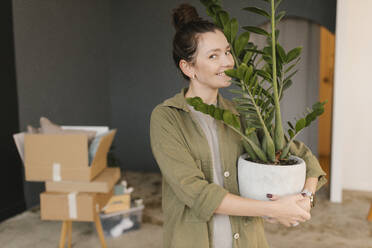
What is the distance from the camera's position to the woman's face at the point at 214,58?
3.10 feet

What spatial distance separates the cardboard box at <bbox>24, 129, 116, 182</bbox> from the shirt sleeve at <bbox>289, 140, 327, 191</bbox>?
4.73ft

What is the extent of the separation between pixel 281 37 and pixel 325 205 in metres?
2.06

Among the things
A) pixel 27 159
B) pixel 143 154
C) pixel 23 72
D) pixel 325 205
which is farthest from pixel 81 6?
pixel 325 205

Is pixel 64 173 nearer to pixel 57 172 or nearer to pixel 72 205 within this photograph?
pixel 57 172

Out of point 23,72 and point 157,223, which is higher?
point 23,72

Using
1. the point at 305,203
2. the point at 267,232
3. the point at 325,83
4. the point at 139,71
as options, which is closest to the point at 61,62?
the point at 139,71

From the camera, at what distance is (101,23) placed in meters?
4.27

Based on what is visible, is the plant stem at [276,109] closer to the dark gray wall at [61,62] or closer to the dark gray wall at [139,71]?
the dark gray wall at [61,62]

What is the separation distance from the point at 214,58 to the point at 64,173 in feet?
5.06

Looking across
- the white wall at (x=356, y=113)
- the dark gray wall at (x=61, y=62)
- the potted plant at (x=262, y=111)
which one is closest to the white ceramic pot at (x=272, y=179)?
the potted plant at (x=262, y=111)

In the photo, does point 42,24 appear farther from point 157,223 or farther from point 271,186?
point 271,186

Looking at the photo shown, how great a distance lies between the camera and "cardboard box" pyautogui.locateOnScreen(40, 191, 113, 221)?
209 cm

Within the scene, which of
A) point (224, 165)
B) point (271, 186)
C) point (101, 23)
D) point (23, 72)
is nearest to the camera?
point (271, 186)

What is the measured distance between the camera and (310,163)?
96cm
